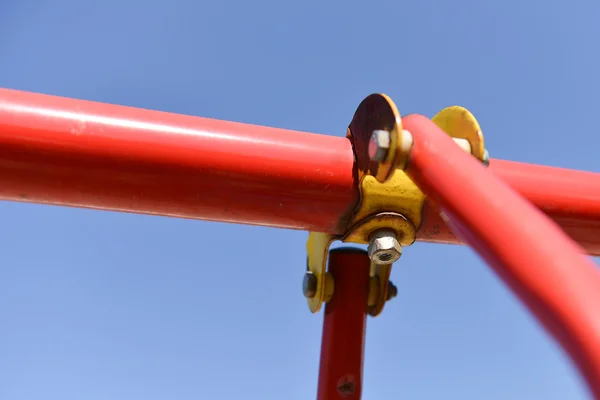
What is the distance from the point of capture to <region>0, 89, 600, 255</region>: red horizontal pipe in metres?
1.05

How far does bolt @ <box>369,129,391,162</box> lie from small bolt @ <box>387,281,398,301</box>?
54cm

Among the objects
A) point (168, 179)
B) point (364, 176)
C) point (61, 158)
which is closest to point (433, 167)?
point (364, 176)

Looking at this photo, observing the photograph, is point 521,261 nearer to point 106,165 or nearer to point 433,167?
point 433,167

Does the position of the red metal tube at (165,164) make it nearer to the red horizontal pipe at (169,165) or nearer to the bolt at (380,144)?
the red horizontal pipe at (169,165)

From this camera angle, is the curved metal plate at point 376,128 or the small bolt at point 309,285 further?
the small bolt at point 309,285

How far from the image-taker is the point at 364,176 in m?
1.18

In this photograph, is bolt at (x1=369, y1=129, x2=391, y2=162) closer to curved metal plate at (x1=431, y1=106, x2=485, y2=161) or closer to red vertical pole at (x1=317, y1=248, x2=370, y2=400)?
curved metal plate at (x1=431, y1=106, x2=485, y2=161)

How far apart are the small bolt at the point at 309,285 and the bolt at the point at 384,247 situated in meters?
0.24

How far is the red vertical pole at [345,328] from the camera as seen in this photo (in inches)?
56.9

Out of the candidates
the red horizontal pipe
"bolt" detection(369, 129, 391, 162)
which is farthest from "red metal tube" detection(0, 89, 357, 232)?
"bolt" detection(369, 129, 391, 162)

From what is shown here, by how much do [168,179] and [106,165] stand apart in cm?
10

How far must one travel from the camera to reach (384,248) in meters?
1.20

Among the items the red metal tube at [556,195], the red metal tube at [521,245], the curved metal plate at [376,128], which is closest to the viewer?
the red metal tube at [521,245]

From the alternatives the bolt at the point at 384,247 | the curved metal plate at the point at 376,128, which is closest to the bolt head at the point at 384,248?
the bolt at the point at 384,247
